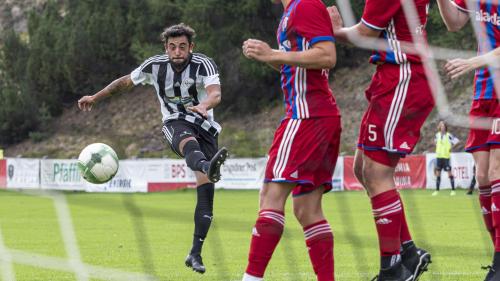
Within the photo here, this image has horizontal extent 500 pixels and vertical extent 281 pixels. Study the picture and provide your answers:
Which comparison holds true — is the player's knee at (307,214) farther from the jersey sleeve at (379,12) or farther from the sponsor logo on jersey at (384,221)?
the jersey sleeve at (379,12)

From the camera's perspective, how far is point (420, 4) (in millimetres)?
6301

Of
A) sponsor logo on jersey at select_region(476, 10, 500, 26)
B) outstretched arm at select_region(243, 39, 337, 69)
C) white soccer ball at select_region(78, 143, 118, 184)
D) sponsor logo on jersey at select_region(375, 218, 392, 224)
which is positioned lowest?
white soccer ball at select_region(78, 143, 118, 184)

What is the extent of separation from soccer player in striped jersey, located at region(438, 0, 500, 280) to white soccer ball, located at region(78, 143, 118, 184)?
367 centimetres

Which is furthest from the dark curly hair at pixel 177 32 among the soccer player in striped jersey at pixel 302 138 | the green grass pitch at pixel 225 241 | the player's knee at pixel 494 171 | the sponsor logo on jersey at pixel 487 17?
the player's knee at pixel 494 171

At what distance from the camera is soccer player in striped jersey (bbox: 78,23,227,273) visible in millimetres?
8797

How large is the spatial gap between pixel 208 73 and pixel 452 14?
2753 millimetres

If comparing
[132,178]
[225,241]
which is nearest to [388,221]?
[225,241]

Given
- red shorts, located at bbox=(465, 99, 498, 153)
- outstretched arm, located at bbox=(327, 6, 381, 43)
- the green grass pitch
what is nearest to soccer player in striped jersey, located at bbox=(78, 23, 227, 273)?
the green grass pitch

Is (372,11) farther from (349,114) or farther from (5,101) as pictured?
(5,101)

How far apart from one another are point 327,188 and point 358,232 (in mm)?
8123

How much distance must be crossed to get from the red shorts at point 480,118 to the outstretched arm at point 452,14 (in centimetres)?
56

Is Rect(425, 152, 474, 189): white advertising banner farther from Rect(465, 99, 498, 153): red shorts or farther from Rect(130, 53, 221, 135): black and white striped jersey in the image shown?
Rect(465, 99, 498, 153): red shorts

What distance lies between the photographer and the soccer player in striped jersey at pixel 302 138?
232 inches

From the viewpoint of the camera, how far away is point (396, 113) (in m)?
6.14
